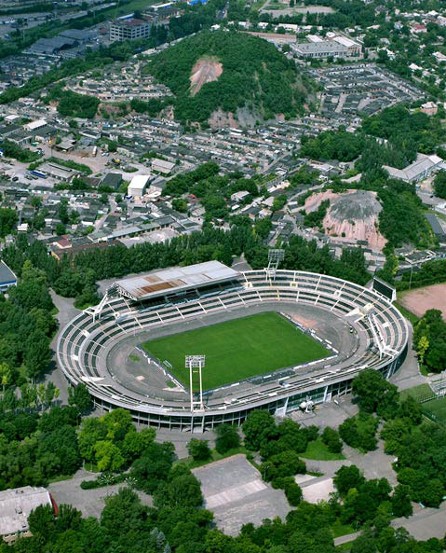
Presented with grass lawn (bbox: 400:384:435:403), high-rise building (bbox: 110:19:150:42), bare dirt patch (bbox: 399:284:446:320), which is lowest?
high-rise building (bbox: 110:19:150:42)

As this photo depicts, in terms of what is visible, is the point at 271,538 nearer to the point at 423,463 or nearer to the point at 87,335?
the point at 423,463

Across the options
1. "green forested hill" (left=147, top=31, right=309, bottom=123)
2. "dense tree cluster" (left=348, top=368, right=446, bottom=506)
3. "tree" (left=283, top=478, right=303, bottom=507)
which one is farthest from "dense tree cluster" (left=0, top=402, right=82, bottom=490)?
"green forested hill" (left=147, top=31, right=309, bottom=123)

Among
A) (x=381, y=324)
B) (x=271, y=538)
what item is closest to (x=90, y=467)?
(x=271, y=538)

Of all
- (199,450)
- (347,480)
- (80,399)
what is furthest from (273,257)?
(347,480)

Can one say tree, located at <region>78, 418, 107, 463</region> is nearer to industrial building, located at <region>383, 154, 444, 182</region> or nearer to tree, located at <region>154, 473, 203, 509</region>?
tree, located at <region>154, 473, 203, 509</region>

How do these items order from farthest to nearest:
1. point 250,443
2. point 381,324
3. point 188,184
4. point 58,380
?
point 188,184 → point 381,324 → point 58,380 → point 250,443

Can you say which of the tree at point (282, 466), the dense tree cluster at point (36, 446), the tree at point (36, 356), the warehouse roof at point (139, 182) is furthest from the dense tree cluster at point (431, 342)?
the warehouse roof at point (139, 182)

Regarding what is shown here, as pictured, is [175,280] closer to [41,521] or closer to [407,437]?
[407,437]

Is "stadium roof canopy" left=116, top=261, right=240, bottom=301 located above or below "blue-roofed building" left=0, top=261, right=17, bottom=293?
above
